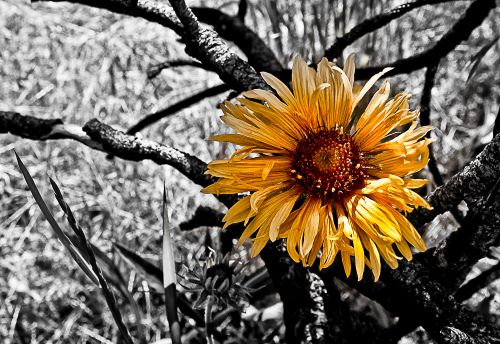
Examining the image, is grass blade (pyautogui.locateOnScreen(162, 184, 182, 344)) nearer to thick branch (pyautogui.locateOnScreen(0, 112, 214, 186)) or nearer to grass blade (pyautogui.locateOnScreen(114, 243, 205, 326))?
thick branch (pyautogui.locateOnScreen(0, 112, 214, 186))

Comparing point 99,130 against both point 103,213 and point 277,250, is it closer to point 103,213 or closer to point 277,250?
point 277,250

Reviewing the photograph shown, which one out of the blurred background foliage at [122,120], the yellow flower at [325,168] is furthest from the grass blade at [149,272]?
the yellow flower at [325,168]

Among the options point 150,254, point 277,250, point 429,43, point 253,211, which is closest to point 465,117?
point 429,43

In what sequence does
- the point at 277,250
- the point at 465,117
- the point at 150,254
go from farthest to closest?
1. the point at 465,117
2. the point at 150,254
3. the point at 277,250

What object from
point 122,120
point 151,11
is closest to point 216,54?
point 151,11

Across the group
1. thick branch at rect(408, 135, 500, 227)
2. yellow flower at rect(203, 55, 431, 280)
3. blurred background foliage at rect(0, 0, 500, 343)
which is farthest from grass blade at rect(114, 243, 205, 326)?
thick branch at rect(408, 135, 500, 227)

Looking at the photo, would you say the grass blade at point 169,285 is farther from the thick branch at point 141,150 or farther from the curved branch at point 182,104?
the curved branch at point 182,104

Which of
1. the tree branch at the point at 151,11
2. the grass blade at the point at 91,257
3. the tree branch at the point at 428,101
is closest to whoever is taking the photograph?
the grass blade at the point at 91,257
